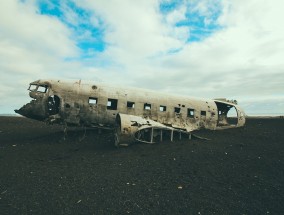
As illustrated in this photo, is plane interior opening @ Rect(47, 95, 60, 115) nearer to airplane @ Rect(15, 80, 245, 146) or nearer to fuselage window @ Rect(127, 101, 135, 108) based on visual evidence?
airplane @ Rect(15, 80, 245, 146)

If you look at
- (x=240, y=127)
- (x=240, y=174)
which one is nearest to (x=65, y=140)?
(x=240, y=174)

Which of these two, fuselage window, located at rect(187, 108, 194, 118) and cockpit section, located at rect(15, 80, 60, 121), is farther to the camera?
fuselage window, located at rect(187, 108, 194, 118)

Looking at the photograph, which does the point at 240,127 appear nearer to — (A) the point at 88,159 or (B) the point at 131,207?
(A) the point at 88,159

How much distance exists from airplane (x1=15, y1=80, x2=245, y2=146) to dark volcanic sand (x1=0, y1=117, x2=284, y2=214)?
1538mm

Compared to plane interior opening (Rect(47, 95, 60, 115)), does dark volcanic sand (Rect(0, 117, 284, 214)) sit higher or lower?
lower

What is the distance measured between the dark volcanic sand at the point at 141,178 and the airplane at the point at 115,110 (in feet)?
5.04

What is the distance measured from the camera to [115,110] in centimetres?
2031

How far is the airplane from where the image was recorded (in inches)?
742

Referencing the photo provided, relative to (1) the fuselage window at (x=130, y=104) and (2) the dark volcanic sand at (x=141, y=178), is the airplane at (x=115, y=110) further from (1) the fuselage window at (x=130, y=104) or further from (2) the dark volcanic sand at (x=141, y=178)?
(2) the dark volcanic sand at (x=141, y=178)

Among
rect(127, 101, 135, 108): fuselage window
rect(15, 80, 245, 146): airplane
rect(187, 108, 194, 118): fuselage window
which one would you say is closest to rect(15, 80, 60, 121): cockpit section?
rect(15, 80, 245, 146): airplane

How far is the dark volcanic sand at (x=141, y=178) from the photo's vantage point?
937 cm

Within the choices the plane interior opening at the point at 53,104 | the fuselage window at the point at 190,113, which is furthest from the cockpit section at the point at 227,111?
the plane interior opening at the point at 53,104

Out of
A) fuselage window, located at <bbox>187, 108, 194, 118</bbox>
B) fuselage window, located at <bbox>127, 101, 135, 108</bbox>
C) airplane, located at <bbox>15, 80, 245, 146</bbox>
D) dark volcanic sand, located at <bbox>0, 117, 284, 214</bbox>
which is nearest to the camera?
dark volcanic sand, located at <bbox>0, 117, 284, 214</bbox>

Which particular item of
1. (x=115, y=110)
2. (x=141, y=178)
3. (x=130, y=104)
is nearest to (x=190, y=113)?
(x=130, y=104)
